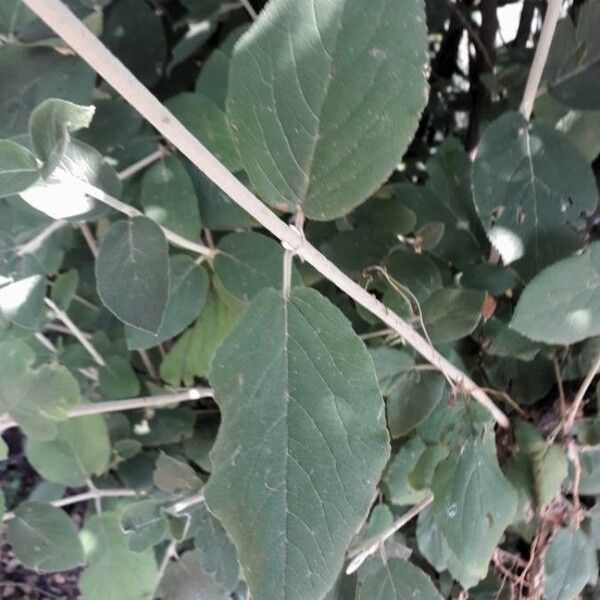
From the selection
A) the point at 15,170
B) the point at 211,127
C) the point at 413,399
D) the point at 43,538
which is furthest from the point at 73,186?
the point at 43,538

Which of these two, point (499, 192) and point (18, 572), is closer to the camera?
point (499, 192)

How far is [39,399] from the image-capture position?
49 centimetres

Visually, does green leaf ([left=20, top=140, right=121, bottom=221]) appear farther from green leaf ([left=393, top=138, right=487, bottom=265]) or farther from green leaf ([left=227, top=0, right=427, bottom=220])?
green leaf ([left=393, top=138, right=487, bottom=265])

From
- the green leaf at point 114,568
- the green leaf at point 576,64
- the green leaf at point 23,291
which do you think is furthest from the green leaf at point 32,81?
the green leaf at point 114,568

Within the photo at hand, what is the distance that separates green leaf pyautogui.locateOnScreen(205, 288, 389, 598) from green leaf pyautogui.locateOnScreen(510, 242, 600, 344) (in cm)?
13

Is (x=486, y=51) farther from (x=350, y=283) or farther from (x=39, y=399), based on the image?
(x=39, y=399)

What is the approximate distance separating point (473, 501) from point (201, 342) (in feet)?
0.85

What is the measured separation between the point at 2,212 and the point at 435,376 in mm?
365

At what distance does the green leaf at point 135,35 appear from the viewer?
18.8 inches

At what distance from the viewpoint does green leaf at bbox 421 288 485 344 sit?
43 centimetres

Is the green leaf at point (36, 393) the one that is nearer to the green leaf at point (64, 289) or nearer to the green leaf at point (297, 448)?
the green leaf at point (64, 289)

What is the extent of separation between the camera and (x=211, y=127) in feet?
1.52

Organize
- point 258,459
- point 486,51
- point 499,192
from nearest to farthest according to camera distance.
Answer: point 258,459 → point 499,192 → point 486,51

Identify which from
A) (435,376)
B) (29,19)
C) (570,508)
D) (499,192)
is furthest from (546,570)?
(29,19)
